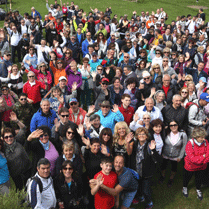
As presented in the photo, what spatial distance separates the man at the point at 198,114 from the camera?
19.7 ft

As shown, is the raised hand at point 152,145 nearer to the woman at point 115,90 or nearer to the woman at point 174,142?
the woman at point 174,142

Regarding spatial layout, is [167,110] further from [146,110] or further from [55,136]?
[55,136]

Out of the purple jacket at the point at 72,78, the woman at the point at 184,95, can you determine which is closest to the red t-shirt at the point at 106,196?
the woman at the point at 184,95

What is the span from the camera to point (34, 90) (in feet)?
23.6

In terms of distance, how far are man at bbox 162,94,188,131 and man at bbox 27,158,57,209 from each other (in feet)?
11.3

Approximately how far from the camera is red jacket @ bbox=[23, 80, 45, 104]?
7.18m

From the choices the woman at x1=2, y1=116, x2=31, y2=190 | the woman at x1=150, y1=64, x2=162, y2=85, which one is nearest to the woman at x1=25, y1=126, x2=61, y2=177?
the woman at x1=2, y1=116, x2=31, y2=190

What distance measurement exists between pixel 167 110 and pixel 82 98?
3.67 metres

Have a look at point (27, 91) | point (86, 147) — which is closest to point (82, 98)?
point (27, 91)

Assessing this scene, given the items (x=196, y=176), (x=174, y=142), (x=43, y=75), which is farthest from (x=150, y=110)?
(x=43, y=75)

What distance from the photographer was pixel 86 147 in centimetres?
495

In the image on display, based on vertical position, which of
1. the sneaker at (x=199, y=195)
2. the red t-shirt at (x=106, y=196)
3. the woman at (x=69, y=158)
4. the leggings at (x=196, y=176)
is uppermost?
the woman at (x=69, y=158)

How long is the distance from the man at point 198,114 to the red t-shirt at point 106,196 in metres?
2.87

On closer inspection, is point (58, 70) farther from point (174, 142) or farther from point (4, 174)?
point (174, 142)
